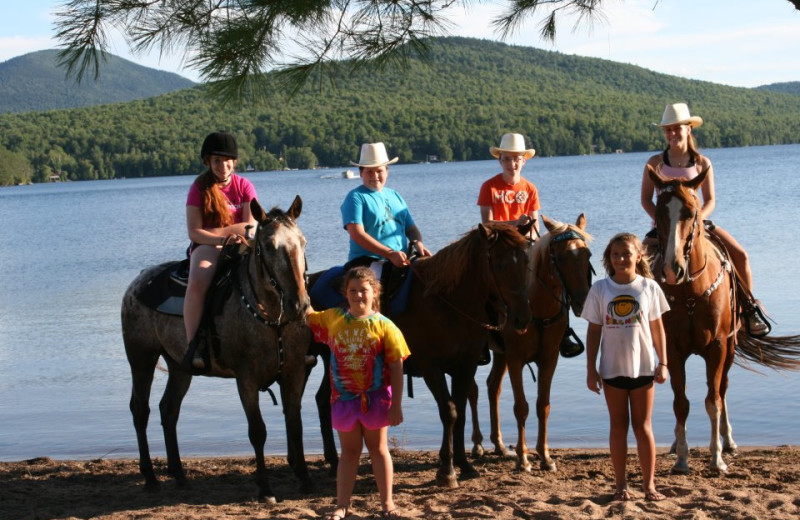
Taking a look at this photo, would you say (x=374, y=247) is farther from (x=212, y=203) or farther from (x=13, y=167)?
(x=13, y=167)

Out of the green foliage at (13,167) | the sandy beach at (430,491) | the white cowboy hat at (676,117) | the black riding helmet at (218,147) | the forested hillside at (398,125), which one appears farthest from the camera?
the green foliage at (13,167)

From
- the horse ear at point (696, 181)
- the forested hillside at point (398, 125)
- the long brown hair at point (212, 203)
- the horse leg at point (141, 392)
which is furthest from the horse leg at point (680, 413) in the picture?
the forested hillside at point (398, 125)

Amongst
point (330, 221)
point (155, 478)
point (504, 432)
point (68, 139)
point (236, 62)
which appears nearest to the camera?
point (236, 62)

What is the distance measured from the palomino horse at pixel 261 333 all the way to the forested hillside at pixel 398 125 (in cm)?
10783

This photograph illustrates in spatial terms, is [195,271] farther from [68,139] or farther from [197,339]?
[68,139]

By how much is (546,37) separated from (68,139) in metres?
128

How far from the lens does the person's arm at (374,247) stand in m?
7.49

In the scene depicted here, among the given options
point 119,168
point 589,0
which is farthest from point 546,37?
point 119,168

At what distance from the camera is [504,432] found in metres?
9.92

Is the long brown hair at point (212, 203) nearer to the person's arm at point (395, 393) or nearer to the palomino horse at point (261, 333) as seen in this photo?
the palomino horse at point (261, 333)

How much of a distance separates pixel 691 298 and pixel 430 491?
2.42 m

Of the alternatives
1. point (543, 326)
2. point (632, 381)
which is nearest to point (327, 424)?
point (543, 326)

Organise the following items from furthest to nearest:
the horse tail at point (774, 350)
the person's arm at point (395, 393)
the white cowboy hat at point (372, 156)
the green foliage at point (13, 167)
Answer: the green foliage at point (13, 167)
the horse tail at point (774, 350)
the white cowboy hat at point (372, 156)
the person's arm at point (395, 393)

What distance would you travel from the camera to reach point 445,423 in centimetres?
720
